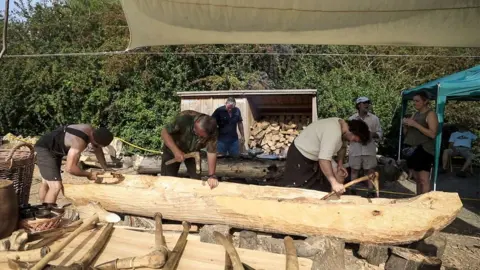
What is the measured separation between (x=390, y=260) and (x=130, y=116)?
876cm

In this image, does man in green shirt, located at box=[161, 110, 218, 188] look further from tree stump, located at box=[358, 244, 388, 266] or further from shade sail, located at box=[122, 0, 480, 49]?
tree stump, located at box=[358, 244, 388, 266]

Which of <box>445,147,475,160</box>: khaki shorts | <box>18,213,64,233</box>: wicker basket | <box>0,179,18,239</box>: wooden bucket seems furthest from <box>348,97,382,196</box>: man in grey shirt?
<box>0,179,18,239</box>: wooden bucket

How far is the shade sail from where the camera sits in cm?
330

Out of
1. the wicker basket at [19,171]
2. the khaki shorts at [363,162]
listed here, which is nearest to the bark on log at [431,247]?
the khaki shorts at [363,162]

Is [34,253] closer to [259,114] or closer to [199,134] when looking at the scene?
[199,134]

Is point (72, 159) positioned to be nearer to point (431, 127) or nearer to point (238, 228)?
point (238, 228)

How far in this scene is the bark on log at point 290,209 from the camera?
2783 mm

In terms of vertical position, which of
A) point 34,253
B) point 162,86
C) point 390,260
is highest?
point 162,86

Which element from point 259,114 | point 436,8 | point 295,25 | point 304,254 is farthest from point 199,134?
point 259,114

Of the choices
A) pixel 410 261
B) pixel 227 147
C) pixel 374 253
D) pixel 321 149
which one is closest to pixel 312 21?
pixel 321 149

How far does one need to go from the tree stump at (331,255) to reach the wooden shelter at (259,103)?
230 inches

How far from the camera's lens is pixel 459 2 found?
309 centimetres

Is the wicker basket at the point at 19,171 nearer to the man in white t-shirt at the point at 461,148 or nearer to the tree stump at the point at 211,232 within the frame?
the tree stump at the point at 211,232

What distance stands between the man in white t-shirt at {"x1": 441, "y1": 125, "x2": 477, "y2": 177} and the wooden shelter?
2979mm
